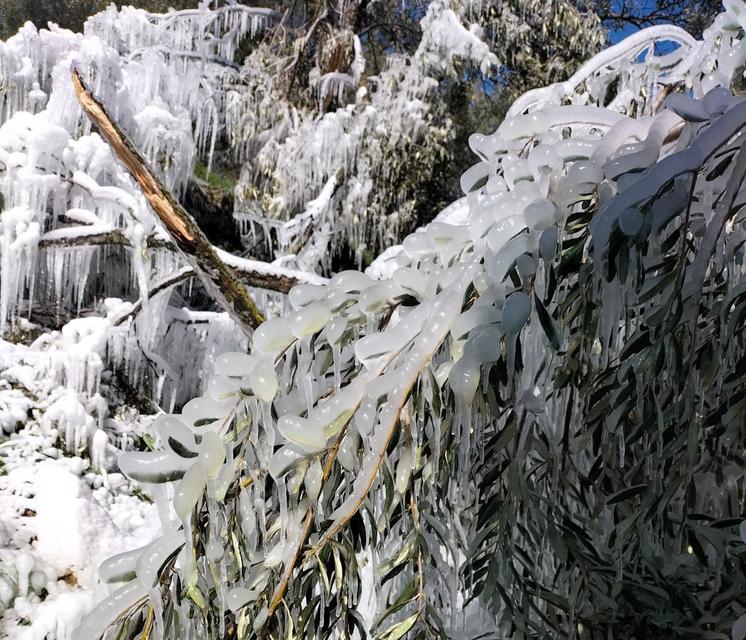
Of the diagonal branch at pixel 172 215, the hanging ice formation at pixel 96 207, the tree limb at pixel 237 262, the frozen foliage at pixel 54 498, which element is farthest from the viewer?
the hanging ice formation at pixel 96 207

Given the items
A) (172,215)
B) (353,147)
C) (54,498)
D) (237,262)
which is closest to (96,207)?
(237,262)

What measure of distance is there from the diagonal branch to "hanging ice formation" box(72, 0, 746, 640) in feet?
5.63

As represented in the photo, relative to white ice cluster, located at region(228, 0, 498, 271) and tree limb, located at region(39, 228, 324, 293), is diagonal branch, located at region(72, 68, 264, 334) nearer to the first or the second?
tree limb, located at region(39, 228, 324, 293)

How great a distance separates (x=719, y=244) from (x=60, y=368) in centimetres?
391

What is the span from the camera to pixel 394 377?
900mm

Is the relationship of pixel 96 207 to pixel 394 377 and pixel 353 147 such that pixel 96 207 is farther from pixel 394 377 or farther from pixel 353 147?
pixel 394 377

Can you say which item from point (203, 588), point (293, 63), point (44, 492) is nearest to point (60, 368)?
point (44, 492)

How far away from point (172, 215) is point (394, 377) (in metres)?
1.96

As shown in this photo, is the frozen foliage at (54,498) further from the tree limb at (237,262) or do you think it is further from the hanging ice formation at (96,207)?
the tree limb at (237,262)

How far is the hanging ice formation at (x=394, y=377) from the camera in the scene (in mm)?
851

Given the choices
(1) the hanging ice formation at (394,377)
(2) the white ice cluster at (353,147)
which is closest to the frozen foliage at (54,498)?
(1) the hanging ice formation at (394,377)

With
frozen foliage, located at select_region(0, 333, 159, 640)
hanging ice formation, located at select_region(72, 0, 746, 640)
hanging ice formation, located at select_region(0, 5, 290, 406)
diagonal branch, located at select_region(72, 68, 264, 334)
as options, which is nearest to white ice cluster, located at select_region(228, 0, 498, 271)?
hanging ice formation, located at select_region(0, 5, 290, 406)

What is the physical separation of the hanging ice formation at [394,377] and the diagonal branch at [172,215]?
172 centimetres

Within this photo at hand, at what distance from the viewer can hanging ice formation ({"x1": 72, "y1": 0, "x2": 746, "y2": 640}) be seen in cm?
85
